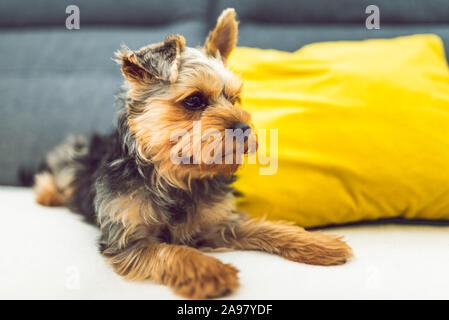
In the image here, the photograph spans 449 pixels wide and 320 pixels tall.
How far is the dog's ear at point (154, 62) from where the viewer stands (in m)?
1.21

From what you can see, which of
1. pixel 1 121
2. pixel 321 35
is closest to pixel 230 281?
pixel 321 35

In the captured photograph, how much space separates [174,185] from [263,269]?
1.43ft

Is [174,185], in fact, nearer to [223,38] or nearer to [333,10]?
[223,38]

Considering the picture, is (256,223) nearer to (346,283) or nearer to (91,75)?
(346,283)

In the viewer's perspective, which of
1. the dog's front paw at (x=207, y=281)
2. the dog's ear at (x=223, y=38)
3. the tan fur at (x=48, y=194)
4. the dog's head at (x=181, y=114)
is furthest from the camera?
the tan fur at (x=48, y=194)

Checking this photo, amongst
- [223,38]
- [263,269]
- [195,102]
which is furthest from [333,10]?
[263,269]

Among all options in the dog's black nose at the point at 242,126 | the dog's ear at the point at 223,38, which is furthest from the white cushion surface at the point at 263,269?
the dog's ear at the point at 223,38

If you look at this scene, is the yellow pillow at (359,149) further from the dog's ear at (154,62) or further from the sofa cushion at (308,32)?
the sofa cushion at (308,32)

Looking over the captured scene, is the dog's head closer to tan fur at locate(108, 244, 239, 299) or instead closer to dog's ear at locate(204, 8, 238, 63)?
dog's ear at locate(204, 8, 238, 63)

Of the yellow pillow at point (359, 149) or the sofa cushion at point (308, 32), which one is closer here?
the yellow pillow at point (359, 149)

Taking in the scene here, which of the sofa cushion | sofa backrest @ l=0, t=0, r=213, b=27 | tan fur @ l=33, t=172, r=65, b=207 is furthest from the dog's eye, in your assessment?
sofa backrest @ l=0, t=0, r=213, b=27

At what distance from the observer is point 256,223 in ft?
4.68

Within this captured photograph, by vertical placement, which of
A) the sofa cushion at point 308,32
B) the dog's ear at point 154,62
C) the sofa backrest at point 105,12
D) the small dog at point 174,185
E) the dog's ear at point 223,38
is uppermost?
the sofa backrest at point 105,12
